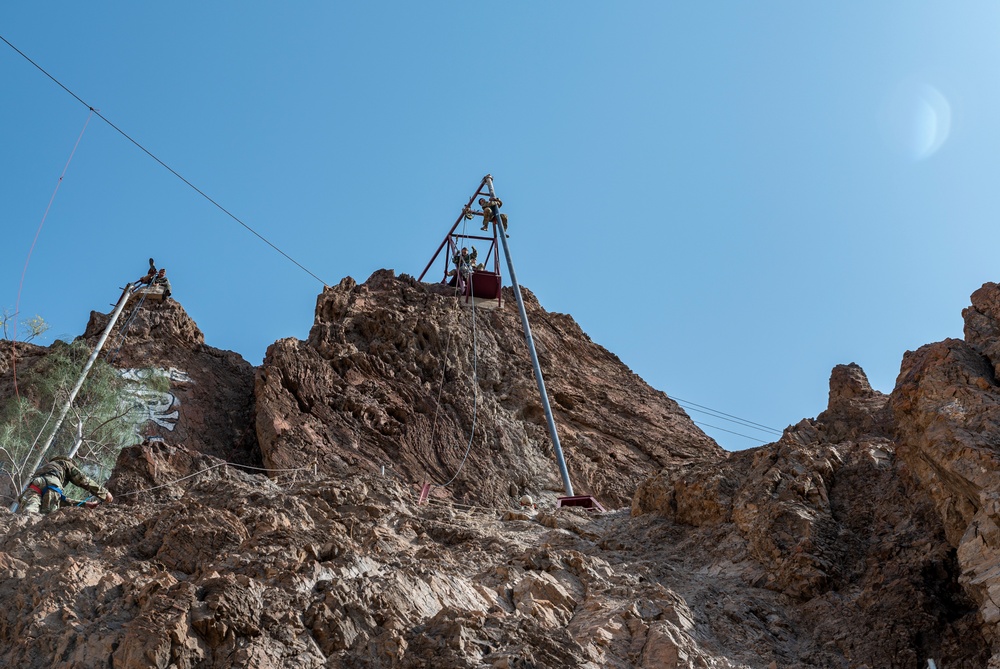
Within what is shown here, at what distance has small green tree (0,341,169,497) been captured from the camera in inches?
757

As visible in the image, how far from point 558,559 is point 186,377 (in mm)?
12241

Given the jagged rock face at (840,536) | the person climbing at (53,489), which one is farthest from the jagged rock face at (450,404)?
the jagged rock face at (840,536)

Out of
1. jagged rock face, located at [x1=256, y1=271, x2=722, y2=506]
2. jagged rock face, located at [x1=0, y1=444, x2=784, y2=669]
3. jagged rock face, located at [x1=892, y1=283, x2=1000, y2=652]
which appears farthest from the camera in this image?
jagged rock face, located at [x1=256, y1=271, x2=722, y2=506]

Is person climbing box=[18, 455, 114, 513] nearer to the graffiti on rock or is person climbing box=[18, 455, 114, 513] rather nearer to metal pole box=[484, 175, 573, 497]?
the graffiti on rock

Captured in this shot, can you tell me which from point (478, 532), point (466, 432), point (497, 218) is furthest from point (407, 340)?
point (478, 532)

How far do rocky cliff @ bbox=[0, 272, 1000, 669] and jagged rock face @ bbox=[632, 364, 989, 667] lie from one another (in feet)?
0.10

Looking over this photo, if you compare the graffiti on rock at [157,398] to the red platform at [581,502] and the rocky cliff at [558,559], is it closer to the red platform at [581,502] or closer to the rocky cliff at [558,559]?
the rocky cliff at [558,559]

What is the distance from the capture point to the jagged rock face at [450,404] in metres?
20.4

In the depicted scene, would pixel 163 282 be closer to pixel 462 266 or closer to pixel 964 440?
pixel 462 266

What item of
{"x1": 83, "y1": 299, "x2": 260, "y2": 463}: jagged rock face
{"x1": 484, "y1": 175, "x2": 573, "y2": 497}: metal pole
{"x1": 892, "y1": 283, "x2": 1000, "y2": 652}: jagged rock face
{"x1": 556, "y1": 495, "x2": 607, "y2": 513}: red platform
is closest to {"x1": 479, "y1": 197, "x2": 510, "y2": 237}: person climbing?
{"x1": 484, "y1": 175, "x2": 573, "y2": 497}: metal pole

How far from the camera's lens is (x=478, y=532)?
46.1 ft

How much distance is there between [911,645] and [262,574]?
259 inches

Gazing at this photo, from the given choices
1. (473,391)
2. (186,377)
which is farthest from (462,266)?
(186,377)

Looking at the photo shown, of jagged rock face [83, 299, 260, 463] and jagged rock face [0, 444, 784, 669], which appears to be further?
jagged rock face [83, 299, 260, 463]
